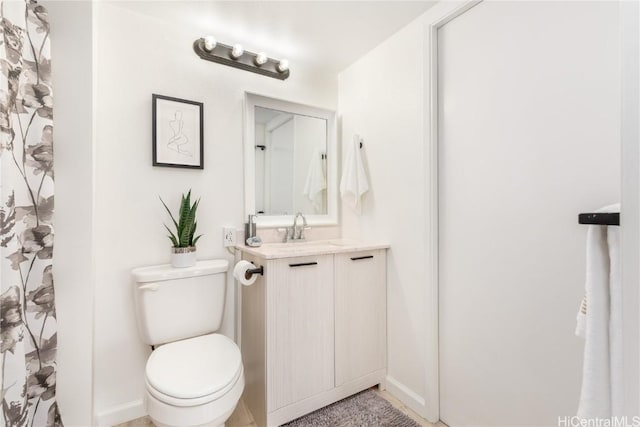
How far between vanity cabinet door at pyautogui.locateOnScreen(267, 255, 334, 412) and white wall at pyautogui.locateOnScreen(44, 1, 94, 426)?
843mm

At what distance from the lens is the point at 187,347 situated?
1422 mm

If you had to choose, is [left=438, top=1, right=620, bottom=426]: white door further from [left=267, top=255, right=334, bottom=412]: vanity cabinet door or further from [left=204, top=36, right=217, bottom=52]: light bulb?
[left=204, top=36, right=217, bottom=52]: light bulb

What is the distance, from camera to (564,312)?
3.73ft

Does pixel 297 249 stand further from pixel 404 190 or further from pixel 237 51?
pixel 237 51

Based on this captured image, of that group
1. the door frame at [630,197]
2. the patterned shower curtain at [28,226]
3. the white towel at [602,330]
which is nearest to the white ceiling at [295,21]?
the patterned shower curtain at [28,226]

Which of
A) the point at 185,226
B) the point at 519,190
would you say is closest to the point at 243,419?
the point at 185,226

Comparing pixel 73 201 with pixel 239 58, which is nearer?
pixel 73 201

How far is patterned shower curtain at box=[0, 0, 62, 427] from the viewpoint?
917 millimetres

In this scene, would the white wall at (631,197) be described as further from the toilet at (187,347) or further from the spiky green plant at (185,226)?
the spiky green plant at (185,226)

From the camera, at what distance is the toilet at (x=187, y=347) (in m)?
1.13

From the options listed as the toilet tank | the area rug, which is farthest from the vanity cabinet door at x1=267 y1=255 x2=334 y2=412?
the toilet tank

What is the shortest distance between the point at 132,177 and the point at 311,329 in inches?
50.3

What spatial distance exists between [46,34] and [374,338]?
2160mm

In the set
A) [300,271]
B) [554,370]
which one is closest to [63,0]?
[300,271]
